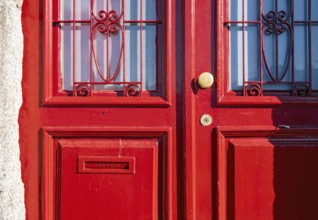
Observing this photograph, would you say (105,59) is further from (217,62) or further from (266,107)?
(266,107)

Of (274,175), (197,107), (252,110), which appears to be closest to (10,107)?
(197,107)

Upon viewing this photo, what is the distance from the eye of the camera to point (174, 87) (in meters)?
2.37

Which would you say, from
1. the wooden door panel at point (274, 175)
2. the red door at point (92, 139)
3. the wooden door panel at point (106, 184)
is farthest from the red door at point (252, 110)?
the wooden door panel at point (106, 184)

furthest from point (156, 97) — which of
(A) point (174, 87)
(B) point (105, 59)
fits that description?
(B) point (105, 59)

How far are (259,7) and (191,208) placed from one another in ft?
3.95

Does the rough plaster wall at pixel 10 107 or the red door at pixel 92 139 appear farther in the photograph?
the red door at pixel 92 139

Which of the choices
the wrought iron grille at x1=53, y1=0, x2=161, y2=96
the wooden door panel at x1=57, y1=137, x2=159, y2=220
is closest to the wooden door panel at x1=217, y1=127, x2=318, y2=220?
the wooden door panel at x1=57, y1=137, x2=159, y2=220

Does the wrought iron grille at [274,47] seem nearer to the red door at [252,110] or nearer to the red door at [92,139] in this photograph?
the red door at [252,110]

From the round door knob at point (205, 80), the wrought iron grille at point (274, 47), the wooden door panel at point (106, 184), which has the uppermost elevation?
the wrought iron grille at point (274, 47)

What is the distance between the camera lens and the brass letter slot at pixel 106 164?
2.35 meters

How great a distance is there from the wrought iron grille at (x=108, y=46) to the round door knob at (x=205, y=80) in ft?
0.81

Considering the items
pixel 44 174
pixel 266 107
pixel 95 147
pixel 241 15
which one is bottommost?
pixel 44 174

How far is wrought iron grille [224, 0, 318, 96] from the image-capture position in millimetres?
2377

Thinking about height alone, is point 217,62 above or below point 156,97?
above
